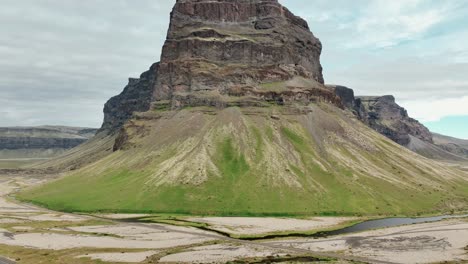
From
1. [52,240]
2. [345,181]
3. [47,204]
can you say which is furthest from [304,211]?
[47,204]

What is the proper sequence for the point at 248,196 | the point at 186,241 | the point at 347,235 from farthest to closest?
the point at 248,196
the point at 347,235
the point at 186,241

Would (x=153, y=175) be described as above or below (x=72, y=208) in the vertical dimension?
above

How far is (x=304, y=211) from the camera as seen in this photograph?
161 m

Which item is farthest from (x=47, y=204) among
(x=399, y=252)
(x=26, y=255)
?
(x=399, y=252)

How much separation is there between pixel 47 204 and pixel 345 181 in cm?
13663

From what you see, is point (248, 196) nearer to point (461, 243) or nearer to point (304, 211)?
point (304, 211)

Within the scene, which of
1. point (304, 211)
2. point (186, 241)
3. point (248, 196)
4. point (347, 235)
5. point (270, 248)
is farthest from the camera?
point (248, 196)

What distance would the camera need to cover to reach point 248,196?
172 m

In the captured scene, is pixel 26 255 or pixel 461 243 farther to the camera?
pixel 461 243

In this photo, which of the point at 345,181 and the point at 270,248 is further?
the point at 345,181

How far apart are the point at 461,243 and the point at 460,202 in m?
97.4

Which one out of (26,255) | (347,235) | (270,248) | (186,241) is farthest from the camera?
(347,235)

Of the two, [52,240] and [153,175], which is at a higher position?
[153,175]

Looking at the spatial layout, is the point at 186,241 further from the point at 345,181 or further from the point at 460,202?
the point at 460,202
